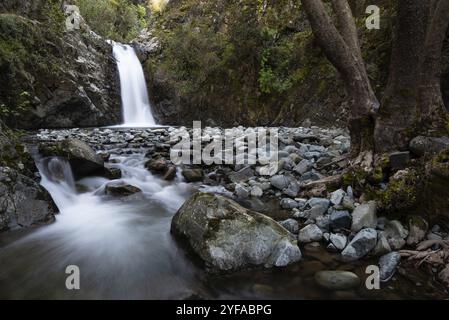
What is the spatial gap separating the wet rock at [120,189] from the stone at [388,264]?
3.70 m

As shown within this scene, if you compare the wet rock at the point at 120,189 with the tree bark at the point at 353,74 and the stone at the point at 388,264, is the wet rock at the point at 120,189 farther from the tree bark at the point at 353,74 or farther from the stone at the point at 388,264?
the stone at the point at 388,264

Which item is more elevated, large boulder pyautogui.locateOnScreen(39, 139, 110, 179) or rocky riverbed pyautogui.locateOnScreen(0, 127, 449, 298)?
→ large boulder pyautogui.locateOnScreen(39, 139, 110, 179)

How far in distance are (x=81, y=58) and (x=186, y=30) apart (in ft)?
12.7

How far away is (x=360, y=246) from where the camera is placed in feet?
10.6

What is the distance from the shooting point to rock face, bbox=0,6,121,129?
9.13 meters

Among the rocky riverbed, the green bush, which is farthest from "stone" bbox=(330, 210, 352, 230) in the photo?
the green bush

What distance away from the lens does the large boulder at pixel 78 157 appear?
222 inches

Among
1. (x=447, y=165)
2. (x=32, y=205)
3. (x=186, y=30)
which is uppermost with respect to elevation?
(x=186, y=30)

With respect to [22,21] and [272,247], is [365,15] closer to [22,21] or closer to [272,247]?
[272,247]

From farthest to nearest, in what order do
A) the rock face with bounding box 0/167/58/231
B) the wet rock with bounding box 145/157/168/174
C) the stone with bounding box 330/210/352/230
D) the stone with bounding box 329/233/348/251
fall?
the wet rock with bounding box 145/157/168/174 → the rock face with bounding box 0/167/58/231 → the stone with bounding box 330/210/352/230 → the stone with bounding box 329/233/348/251

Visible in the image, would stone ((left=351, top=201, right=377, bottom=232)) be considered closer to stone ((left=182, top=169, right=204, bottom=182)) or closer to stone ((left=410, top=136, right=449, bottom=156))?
stone ((left=410, top=136, right=449, bottom=156))

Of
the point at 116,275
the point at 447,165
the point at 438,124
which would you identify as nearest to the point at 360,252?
the point at 447,165

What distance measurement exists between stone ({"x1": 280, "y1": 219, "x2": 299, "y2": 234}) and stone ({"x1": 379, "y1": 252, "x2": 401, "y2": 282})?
946 millimetres

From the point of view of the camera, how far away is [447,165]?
3322mm
